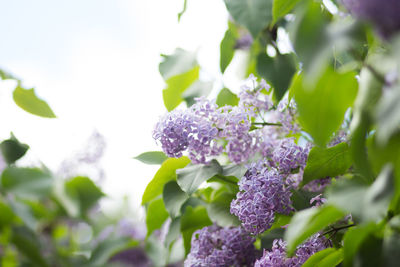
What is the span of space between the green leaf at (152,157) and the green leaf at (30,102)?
0.27 m

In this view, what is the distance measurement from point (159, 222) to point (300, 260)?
32cm

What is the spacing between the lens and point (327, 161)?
2.07 ft

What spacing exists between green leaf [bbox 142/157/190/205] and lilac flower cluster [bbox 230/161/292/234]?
153mm

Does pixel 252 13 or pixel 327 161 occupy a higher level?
pixel 252 13

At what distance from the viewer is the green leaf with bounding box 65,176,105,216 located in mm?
365

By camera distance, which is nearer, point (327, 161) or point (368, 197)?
point (368, 197)

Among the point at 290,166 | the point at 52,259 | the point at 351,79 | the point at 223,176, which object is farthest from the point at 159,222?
the point at 351,79

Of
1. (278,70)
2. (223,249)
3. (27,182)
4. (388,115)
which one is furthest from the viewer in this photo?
(223,249)

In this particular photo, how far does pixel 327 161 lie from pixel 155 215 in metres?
0.38

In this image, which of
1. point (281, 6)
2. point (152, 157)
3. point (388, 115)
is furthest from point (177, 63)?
point (388, 115)

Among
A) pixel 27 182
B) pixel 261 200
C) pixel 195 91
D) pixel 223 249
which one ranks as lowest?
pixel 223 249

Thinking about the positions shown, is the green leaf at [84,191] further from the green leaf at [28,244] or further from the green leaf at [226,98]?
the green leaf at [226,98]

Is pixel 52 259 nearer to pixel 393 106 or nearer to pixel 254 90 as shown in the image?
pixel 393 106

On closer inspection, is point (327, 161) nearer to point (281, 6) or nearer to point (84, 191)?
point (281, 6)
